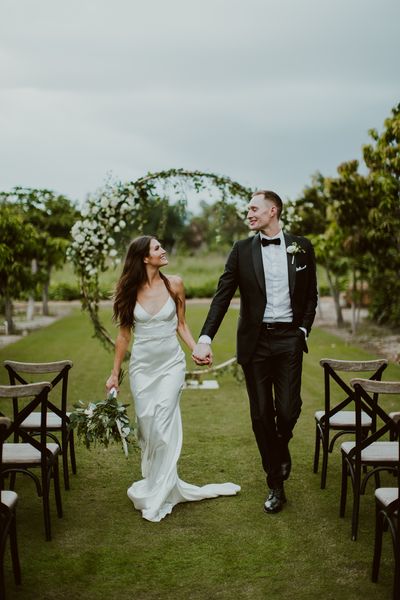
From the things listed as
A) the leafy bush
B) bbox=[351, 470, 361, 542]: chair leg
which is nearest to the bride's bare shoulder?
bbox=[351, 470, 361, 542]: chair leg

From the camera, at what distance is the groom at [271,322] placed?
5.33 meters

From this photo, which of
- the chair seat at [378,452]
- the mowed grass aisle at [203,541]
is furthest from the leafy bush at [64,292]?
the chair seat at [378,452]

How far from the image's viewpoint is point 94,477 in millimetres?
6395

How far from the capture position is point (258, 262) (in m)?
5.39

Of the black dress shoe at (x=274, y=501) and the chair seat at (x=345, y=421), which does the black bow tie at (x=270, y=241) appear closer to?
the chair seat at (x=345, y=421)

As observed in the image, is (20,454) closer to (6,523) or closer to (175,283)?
(6,523)

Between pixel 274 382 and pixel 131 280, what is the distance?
4.39 ft

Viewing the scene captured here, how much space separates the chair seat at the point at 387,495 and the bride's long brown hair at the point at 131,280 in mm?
2326

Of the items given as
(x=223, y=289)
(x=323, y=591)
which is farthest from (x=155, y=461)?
(x=323, y=591)

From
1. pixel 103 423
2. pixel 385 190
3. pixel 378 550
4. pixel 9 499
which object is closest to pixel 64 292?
pixel 385 190

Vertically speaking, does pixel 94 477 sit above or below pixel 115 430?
below

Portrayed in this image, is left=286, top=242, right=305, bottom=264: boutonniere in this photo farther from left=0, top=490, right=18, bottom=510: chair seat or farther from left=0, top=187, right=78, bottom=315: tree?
left=0, top=187, right=78, bottom=315: tree

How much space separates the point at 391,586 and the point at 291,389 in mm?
1584

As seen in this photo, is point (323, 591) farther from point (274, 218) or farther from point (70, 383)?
point (70, 383)
